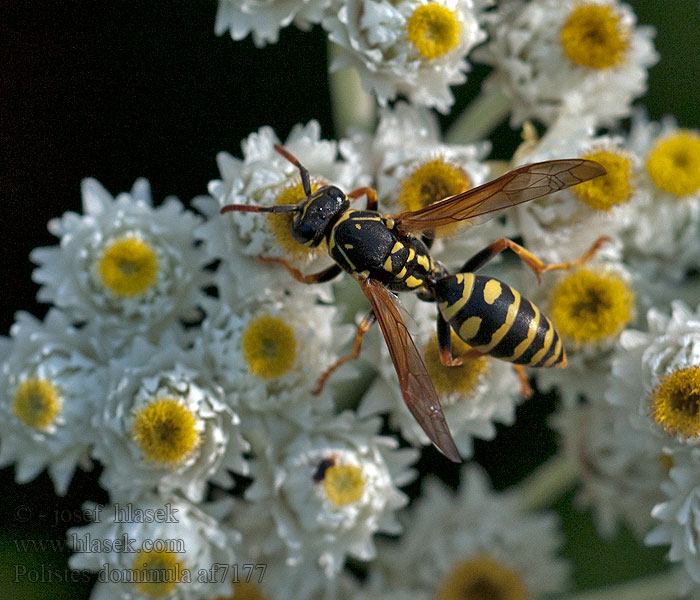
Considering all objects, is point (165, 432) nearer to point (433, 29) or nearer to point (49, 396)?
point (49, 396)

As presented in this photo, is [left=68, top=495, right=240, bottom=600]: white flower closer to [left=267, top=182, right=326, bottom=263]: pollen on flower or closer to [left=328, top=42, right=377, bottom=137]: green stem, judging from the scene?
[left=267, top=182, right=326, bottom=263]: pollen on flower

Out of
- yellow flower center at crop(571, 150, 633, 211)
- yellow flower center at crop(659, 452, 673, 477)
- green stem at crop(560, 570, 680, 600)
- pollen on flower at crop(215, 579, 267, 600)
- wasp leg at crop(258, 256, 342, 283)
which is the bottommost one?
green stem at crop(560, 570, 680, 600)

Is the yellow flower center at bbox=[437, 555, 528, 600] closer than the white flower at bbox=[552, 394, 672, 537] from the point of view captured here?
No

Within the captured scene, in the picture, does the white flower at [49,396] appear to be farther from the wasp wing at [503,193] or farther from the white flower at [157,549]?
the wasp wing at [503,193]

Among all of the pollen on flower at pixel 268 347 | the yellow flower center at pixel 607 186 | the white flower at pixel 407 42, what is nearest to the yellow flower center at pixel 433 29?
the white flower at pixel 407 42

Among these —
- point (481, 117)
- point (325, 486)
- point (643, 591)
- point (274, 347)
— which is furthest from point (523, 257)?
point (643, 591)

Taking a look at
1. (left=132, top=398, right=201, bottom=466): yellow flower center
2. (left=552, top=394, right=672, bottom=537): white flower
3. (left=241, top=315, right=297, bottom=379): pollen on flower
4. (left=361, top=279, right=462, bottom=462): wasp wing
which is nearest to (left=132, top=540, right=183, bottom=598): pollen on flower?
(left=132, top=398, right=201, bottom=466): yellow flower center
